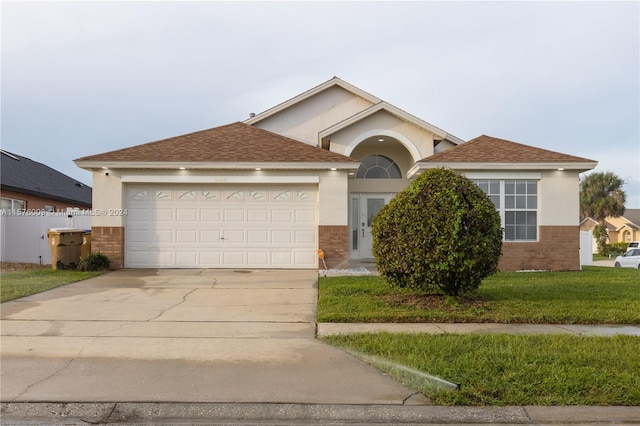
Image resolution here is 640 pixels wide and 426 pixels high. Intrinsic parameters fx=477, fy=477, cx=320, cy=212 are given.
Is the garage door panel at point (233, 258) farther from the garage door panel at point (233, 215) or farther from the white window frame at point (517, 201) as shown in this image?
the white window frame at point (517, 201)

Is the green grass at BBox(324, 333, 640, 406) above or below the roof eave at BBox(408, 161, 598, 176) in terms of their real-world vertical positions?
below

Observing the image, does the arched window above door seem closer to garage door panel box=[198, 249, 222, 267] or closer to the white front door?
the white front door

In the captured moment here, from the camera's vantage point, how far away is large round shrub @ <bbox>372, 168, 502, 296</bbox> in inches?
309

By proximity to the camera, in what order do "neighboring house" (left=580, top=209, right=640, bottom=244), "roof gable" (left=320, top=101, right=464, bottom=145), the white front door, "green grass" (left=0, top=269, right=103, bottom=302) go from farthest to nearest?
"neighboring house" (left=580, top=209, right=640, bottom=244) < the white front door < "roof gable" (left=320, top=101, right=464, bottom=145) < "green grass" (left=0, top=269, right=103, bottom=302)

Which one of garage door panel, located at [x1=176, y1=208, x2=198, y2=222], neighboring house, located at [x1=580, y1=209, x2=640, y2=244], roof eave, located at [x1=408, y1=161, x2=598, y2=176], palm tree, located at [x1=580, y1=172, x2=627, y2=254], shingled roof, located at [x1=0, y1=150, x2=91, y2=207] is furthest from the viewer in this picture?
neighboring house, located at [x1=580, y1=209, x2=640, y2=244]

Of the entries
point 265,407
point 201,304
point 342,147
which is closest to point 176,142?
point 342,147

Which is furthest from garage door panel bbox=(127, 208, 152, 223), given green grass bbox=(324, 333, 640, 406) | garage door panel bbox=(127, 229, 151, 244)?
green grass bbox=(324, 333, 640, 406)

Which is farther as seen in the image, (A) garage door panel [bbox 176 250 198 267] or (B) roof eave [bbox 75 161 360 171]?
(A) garage door panel [bbox 176 250 198 267]

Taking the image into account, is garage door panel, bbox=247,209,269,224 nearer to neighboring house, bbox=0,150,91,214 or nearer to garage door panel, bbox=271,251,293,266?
garage door panel, bbox=271,251,293,266

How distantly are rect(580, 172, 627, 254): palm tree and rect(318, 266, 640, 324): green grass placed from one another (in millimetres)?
43667

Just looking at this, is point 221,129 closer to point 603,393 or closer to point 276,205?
point 276,205

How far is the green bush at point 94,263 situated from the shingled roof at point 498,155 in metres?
9.59

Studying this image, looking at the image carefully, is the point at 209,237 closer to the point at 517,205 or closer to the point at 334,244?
the point at 334,244

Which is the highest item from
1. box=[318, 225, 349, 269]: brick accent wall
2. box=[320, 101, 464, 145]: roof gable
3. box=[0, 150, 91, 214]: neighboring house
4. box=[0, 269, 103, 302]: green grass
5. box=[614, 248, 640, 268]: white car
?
box=[320, 101, 464, 145]: roof gable
